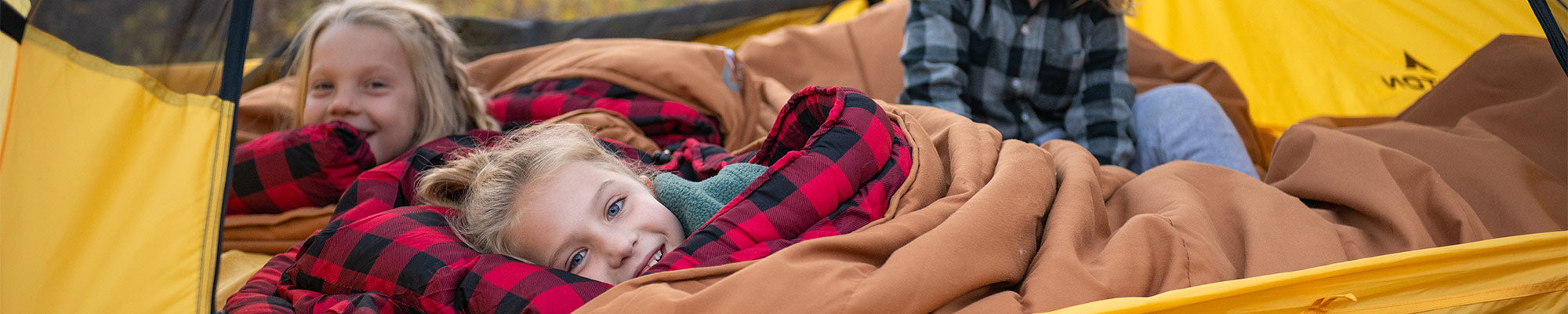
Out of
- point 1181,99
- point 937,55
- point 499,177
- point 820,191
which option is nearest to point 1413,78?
point 1181,99

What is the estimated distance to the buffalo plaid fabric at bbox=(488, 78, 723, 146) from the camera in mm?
1473

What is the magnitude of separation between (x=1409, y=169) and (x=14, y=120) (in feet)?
4.18

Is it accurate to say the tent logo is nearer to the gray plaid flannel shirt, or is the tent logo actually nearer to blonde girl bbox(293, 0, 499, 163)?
the gray plaid flannel shirt

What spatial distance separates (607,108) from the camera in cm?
149

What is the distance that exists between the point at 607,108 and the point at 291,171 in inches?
17.4

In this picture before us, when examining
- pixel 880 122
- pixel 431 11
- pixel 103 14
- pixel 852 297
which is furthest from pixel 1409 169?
pixel 431 11

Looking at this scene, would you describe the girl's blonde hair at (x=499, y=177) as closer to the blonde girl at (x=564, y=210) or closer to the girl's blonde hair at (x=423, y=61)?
the blonde girl at (x=564, y=210)

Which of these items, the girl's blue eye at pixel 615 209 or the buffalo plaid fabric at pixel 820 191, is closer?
the buffalo plaid fabric at pixel 820 191

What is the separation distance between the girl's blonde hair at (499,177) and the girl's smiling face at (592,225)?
19 millimetres

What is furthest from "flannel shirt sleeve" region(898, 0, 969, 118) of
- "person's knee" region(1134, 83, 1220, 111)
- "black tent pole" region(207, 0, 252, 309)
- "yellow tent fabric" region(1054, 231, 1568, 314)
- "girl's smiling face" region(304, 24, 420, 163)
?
"black tent pole" region(207, 0, 252, 309)

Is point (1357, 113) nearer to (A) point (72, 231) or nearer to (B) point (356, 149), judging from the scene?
(B) point (356, 149)

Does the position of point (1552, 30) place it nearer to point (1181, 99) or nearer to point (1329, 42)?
point (1181, 99)

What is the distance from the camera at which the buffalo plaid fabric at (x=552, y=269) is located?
0.82 m

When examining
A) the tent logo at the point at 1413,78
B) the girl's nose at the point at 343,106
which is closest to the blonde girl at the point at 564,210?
the girl's nose at the point at 343,106
